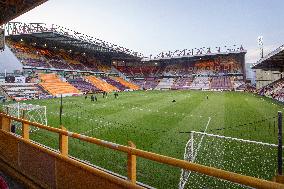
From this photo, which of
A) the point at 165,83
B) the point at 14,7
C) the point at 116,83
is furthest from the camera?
the point at 165,83

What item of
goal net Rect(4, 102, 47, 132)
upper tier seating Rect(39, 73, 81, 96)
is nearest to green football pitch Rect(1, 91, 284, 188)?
goal net Rect(4, 102, 47, 132)

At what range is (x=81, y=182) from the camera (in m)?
4.27

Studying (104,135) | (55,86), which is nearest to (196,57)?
(55,86)

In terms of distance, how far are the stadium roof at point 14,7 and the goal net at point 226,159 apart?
6908 mm

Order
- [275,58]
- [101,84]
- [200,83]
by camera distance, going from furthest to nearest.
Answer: [200,83] → [101,84] → [275,58]

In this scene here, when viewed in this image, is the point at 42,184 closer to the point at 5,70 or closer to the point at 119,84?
the point at 5,70

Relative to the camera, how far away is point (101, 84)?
57.8 metres

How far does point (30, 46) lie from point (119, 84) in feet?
72.0

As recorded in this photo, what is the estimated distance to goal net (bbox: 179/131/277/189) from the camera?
7719 mm

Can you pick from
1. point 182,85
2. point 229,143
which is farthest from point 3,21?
point 182,85

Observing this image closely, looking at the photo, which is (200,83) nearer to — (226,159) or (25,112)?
(25,112)

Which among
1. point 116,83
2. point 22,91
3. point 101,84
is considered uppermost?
point 116,83

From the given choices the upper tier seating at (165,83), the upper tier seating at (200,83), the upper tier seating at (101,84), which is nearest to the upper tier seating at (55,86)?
the upper tier seating at (101,84)

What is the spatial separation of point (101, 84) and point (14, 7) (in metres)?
48.1
